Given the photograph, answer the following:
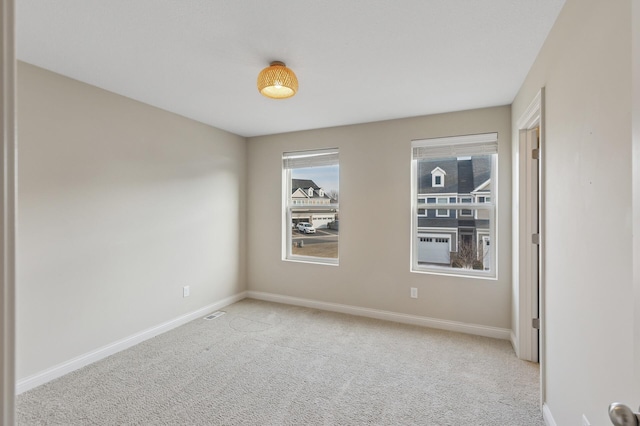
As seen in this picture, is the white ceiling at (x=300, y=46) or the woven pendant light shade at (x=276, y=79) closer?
the white ceiling at (x=300, y=46)

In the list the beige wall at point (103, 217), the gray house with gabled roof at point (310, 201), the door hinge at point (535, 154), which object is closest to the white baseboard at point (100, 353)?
the beige wall at point (103, 217)

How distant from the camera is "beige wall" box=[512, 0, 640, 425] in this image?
1.05 meters

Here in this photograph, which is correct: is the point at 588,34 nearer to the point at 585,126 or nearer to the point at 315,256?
the point at 585,126

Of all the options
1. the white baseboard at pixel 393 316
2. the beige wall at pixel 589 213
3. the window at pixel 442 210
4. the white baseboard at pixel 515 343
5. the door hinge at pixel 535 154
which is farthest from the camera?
the window at pixel 442 210

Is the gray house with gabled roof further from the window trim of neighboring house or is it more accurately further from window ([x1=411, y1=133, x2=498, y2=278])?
the window trim of neighboring house

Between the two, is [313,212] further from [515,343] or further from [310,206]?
[515,343]

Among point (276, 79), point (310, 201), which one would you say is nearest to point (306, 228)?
point (310, 201)

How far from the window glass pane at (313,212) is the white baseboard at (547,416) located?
2503 mm

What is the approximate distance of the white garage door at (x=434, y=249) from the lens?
3492 mm

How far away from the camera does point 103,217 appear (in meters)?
2.72

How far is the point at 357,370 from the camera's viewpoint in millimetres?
2520

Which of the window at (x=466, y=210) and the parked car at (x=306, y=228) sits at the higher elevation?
the window at (x=466, y=210)

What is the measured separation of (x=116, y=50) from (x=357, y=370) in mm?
→ 2983

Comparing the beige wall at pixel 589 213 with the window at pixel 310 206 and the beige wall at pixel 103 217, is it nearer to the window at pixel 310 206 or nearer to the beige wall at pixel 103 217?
the window at pixel 310 206
